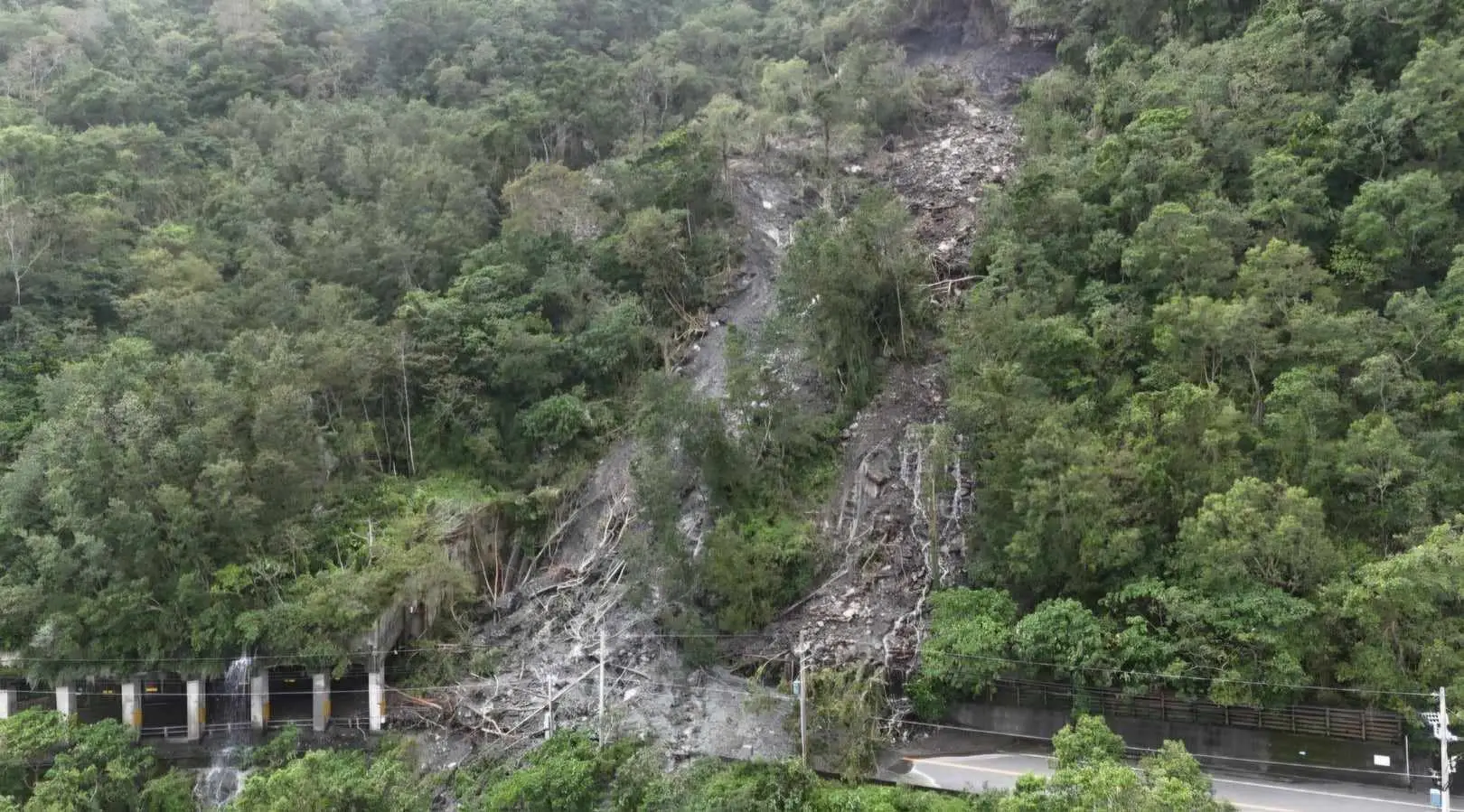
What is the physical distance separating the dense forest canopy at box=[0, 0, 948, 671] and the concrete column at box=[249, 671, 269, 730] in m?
1.12

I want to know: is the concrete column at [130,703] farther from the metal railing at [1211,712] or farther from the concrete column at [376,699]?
the metal railing at [1211,712]

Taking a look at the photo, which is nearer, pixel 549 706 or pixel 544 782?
pixel 544 782

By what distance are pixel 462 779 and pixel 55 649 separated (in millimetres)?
11765

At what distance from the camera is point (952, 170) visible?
1642 inches

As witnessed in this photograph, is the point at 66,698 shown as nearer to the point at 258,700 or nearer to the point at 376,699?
the point at 258,700

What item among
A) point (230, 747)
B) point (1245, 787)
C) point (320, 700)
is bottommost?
point (230, 747)

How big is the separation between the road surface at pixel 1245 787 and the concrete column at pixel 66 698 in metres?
21.9

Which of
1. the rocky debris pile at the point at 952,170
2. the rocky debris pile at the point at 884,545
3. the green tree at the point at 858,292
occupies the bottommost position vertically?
the rocky debris pile at the point at 884,545

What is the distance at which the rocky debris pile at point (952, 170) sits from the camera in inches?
1439

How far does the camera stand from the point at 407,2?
55.9 metres

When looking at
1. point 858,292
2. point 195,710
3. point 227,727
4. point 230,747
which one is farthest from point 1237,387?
point 195,710

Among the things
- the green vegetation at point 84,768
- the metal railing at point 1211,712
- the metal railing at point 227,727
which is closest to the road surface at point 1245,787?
the metal railing at point 1211,712

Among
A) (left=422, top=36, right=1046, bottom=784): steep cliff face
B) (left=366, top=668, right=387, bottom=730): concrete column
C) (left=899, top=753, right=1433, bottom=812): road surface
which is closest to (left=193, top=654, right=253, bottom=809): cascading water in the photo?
(left=366, top=668, right=387, bottom=730): concrete column

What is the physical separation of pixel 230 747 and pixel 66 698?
4478mm
